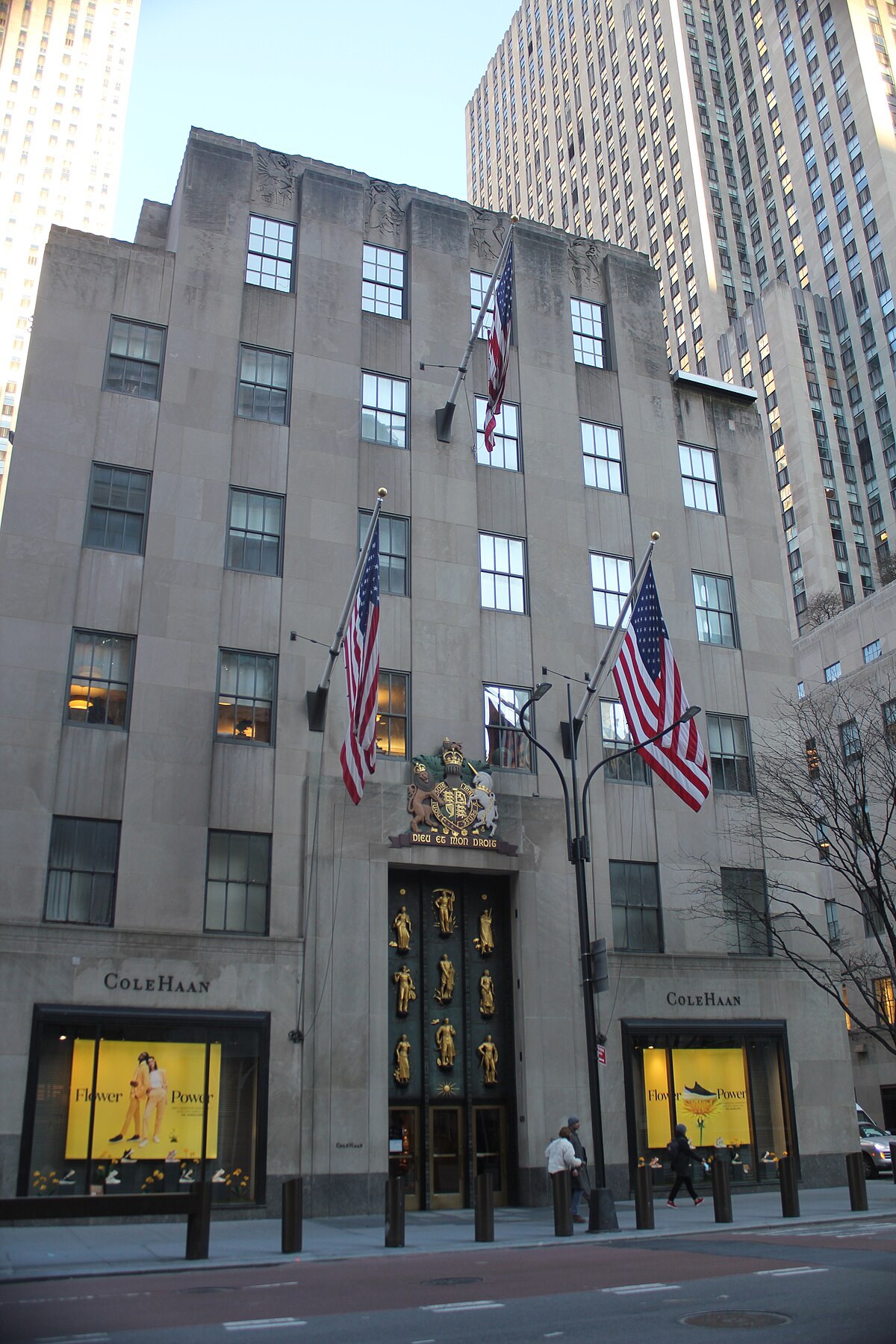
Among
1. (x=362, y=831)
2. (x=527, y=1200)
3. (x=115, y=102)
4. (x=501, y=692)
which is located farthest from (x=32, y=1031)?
(x=115, y=102)

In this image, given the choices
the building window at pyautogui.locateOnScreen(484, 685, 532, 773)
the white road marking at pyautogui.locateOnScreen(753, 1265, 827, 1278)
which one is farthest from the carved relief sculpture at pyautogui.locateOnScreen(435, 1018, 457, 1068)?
the white road marking at pyautogui.locateOnScreen(753, 1265, 827, 1278)

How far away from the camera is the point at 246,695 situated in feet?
94.1

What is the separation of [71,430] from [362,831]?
12560 millimetres

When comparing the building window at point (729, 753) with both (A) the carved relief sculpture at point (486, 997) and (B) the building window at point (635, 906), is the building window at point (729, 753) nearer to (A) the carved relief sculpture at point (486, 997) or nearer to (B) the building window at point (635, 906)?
(B) the building window at point (635, 906)

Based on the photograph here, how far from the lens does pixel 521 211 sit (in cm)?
14962

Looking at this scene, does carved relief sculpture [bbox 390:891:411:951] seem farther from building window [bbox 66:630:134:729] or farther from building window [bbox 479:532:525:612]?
building window [bbox 479:532:525:612]

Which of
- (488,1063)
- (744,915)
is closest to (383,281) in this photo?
(744,915)

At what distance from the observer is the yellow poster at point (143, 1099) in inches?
942

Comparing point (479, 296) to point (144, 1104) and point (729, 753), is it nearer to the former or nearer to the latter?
point (729, 753)

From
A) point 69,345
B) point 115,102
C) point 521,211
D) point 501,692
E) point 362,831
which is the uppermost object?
point 115,102

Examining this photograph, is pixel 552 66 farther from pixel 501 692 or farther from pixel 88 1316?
pixel 88 1316

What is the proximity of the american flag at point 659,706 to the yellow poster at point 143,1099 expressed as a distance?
38.5ft

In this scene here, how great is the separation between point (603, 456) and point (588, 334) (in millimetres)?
4772

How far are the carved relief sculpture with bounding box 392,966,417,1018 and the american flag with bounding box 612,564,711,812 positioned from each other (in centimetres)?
858
